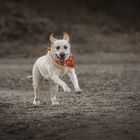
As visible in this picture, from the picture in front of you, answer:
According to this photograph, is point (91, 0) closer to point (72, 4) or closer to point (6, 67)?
point (72, 4)

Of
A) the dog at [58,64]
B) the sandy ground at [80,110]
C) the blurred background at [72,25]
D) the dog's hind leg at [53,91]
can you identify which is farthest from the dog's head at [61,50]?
the blurred background at [72,25]

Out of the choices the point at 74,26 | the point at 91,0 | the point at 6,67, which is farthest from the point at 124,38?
the point at 6,67

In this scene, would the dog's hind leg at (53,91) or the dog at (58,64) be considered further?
the dog's hind leg at (53,91)

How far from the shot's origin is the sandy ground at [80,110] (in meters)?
9.30

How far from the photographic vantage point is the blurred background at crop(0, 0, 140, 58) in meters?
27.7

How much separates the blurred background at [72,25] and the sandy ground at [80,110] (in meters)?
7.85

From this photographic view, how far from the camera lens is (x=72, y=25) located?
1249 inches

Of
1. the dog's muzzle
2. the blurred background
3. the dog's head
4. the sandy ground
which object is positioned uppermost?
the blurred background

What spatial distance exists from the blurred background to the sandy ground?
7853 millimetres

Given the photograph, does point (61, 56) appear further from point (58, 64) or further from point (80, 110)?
point (80, 110)

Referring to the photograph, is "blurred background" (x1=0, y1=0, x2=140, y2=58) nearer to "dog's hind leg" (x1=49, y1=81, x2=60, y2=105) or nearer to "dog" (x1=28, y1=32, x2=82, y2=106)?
"dog's hind leg" (x1=49, y1=81, x2=60, y2=105)

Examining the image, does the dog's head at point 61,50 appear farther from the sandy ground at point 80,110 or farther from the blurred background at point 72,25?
the blurred background at point 72,25

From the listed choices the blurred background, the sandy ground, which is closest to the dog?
the sandy ground

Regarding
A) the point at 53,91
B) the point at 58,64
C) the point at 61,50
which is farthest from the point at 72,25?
the point at 61,50
